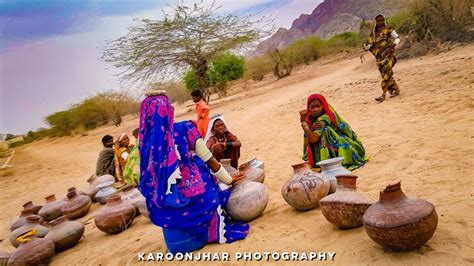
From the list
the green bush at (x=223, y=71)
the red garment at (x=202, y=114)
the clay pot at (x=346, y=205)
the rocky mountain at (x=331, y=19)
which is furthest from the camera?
the rocky mountain at (x=331, y=19)

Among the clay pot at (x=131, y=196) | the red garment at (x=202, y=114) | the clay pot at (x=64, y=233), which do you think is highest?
the red garment at (x=202, y=114)

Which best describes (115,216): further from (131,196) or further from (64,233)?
(64,233)

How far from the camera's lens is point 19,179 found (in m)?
12.8

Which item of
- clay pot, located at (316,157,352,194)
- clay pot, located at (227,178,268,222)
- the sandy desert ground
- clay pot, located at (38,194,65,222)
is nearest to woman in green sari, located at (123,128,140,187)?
the sandy desert ground

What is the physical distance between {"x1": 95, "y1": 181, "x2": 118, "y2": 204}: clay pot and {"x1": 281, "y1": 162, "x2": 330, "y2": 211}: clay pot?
3.29 meters

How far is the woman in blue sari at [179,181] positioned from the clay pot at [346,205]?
0.86 m

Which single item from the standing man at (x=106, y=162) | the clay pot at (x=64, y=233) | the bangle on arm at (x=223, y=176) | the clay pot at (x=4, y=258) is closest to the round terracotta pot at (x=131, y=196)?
the clay pot at (x=64, y=233)

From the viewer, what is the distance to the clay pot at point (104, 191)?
18.8 ft

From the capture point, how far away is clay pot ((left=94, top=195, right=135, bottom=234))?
4289 millimetres

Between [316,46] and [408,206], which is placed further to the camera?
[316,46]

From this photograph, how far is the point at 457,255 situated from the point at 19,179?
45.7ft

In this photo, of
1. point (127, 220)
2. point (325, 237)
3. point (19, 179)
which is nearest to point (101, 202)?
point (127, 220)

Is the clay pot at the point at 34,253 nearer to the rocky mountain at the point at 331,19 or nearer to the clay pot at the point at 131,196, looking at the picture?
the clay pot at the point at 131,196

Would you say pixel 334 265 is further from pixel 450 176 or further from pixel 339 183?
pixel 450 176
